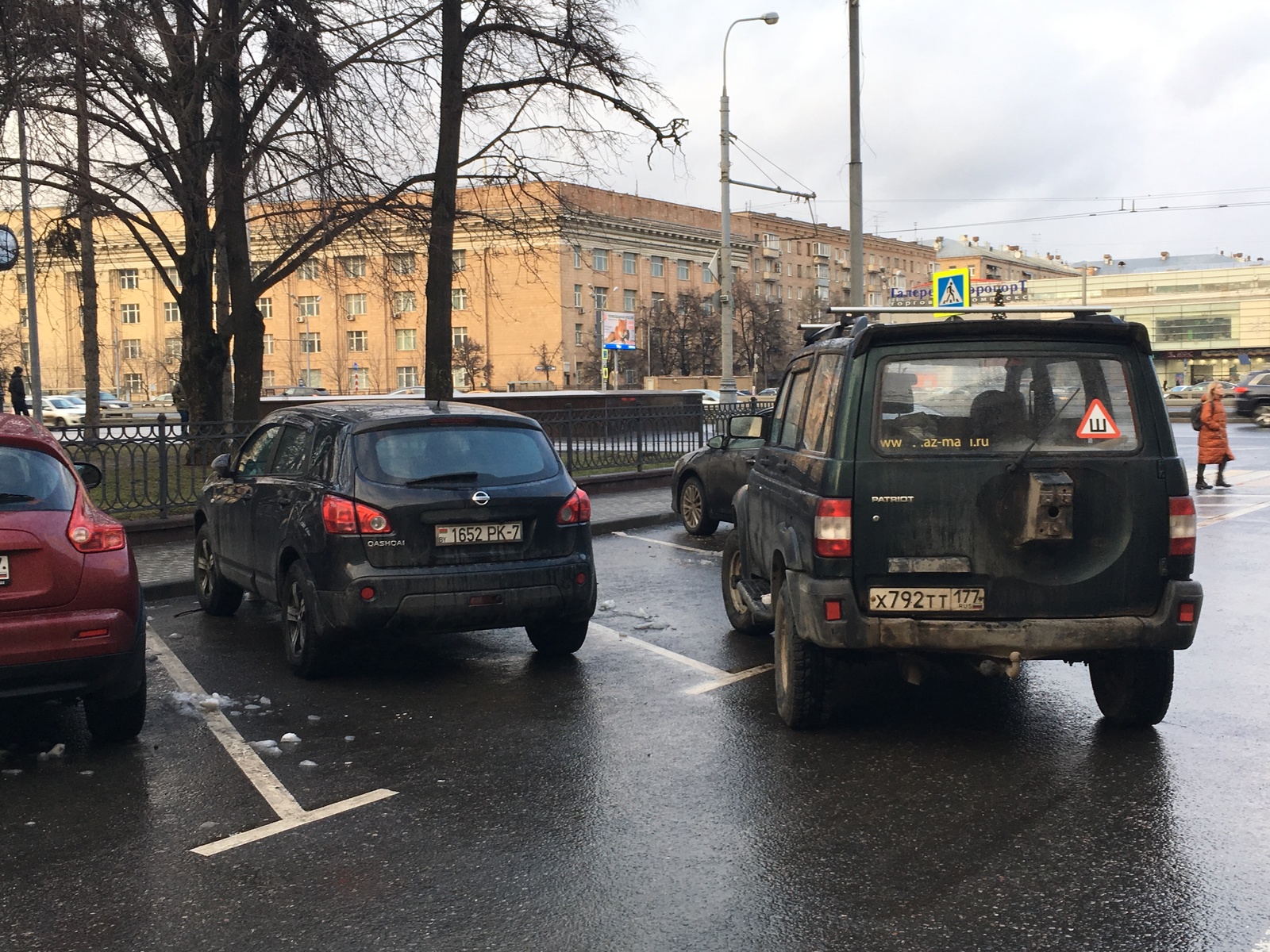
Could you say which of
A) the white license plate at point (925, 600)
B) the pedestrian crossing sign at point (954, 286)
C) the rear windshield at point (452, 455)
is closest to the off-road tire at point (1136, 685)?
the white license plate at point (925, 600)

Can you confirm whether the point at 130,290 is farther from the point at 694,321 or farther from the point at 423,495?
the point at 423,495

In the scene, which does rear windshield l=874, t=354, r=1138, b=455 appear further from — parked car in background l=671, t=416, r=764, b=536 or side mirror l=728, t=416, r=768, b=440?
parked car in background l=671, t=416, r=764, b=536

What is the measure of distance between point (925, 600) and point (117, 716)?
3739 mm

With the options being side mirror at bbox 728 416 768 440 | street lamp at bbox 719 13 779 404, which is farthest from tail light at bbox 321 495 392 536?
street lamp at bbox 719 13 779 404

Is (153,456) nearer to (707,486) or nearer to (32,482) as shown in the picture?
(707,486)

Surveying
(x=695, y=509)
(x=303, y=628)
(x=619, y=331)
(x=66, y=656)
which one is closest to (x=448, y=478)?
(x=303, y=628)

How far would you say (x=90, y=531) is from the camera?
5.67 metres

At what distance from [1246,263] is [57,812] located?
126646 millimetres

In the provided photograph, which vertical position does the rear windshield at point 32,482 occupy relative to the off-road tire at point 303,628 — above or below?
above

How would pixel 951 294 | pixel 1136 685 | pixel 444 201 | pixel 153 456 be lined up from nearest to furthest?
1. pixel 1136 685
2. pixel 153 456
3. pixel 951 294
4. pixel 444 201

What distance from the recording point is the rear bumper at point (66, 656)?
17.7 ft

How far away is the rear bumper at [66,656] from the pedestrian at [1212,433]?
54.5 feet

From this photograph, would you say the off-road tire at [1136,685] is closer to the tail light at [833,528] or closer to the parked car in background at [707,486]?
the tail light at [833,528]

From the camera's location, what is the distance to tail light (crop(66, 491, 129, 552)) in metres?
5.62
